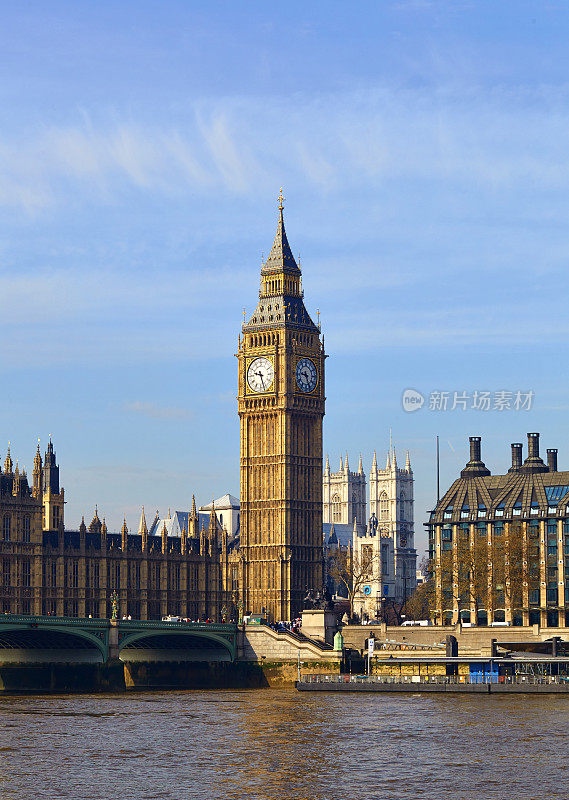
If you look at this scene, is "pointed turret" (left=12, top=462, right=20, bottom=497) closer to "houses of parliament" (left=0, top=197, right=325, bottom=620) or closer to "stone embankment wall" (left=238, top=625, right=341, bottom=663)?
"houses of parliament" (left=0, top=197, right=325, bottom=620)

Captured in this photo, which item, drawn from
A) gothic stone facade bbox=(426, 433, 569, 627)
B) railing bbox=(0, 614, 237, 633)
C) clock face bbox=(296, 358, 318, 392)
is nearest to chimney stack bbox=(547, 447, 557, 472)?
gothic stone facade bbox=(426, 433, 569, 627)

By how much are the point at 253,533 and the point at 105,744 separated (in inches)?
3596

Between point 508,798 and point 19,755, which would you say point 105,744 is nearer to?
point 19,755

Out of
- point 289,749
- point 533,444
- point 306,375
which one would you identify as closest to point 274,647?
point 306,375

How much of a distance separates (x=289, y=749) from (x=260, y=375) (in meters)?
96.4

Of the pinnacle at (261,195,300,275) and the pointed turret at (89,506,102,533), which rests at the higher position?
the pinnacle at (261,195,300,275)

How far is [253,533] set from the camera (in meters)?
170

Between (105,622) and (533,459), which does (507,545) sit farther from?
(105,622)

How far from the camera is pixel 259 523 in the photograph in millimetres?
170500

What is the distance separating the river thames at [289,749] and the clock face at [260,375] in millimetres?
67195

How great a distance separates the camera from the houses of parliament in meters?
164

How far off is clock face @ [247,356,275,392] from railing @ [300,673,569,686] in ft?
171

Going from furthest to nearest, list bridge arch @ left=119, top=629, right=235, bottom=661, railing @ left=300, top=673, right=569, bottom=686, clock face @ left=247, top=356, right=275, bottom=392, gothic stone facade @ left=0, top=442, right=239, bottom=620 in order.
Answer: clock face @ left=247, top=356, right=275, bottom=392 → gothic stone facade @ left=0, top=442, right=239, bottom=620 → bridge arch @ left=119, top=629, right=235, bottom=661 → railing @ left=300, top=673, right=569, bottom=686

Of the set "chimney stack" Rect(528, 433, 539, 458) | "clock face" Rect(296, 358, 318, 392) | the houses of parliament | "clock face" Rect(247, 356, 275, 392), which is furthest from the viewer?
A: "chimney stack" Rect(528, 433, 539, 458)
